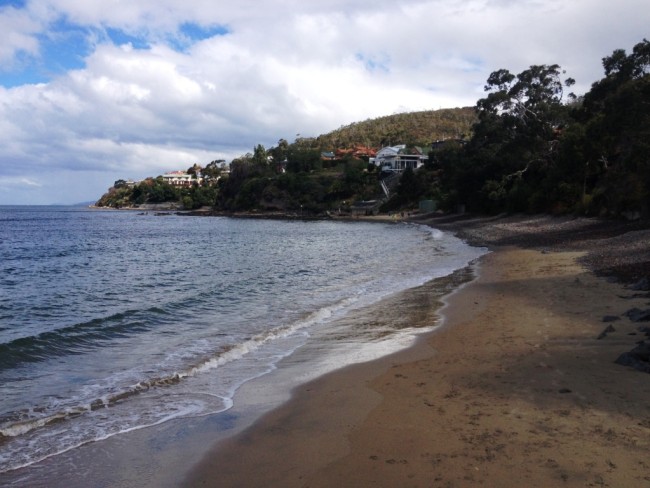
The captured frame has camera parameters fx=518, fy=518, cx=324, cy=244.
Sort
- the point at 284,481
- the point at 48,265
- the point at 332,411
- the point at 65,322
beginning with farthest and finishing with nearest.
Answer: the point at 48,265 < the point at 65,322 < the point at 332,411 < the point at 284,481

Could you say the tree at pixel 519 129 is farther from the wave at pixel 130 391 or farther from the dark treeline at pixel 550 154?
the wave at pixel 130 391

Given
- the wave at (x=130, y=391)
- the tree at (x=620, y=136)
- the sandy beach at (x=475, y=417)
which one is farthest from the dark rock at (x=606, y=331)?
the tree at (x=620, y=136)

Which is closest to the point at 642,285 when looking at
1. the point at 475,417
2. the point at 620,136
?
the point at 475,417

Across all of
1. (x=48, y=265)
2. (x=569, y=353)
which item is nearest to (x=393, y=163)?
(x=48, y=265)

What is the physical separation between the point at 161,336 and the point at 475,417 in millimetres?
9158

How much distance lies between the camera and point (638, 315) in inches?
431

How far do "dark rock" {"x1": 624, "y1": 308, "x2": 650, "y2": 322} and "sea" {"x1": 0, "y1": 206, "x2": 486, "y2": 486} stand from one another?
437cm

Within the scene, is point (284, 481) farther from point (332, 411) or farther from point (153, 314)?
point (153, 314)

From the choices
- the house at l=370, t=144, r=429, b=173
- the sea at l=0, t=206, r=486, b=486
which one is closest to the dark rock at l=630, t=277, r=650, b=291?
the sea at l=0, t=206, r=486, b=486

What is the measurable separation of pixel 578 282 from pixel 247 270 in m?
16.6

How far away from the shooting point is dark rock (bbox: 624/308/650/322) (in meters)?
10.7

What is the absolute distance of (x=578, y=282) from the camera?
54.2ft

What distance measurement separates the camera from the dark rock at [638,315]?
1070 centimetres

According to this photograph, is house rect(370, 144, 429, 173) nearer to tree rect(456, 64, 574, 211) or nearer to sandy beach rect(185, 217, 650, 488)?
tree rect(456, 64, 574, 211)
